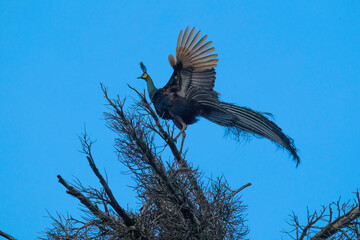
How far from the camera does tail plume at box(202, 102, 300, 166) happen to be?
404 centimetres

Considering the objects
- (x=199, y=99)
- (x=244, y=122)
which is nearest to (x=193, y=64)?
(x=199, y=99)

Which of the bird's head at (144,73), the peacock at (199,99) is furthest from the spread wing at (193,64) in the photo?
the bird's head at (144,73)

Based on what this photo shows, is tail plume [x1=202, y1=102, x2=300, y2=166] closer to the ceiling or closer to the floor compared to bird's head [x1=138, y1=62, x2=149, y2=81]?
closer to the floor

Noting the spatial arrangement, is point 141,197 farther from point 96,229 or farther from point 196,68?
point 196,68

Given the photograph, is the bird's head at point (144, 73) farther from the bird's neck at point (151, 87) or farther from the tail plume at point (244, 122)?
the tail plume at point (244, 122)

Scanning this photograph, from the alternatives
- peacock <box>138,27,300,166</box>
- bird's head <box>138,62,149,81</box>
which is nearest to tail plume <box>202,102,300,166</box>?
peacock <box>138,27,300,166</box>

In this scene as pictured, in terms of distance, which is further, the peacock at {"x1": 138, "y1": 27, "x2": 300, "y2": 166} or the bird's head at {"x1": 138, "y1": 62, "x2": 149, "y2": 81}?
the bird's head at {"x1": 138, "y1": 62, "x2": 149, "y2": 81}

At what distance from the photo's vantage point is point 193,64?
4121 mm

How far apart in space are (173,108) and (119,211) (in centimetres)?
154

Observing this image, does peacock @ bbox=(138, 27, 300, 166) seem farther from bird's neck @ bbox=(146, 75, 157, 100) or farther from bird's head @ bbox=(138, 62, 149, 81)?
bird's head @ bbox=(138, 62, 149, 81)

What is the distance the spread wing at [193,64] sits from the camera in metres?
4.09

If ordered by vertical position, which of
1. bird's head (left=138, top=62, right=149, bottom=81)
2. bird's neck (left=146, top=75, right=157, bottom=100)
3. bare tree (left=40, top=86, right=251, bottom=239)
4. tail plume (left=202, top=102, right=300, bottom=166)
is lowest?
bare tree (left=40, top=86, right=251, bottom=239)

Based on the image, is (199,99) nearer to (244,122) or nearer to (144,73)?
(244,122)

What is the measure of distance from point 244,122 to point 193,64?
2.29 feet
